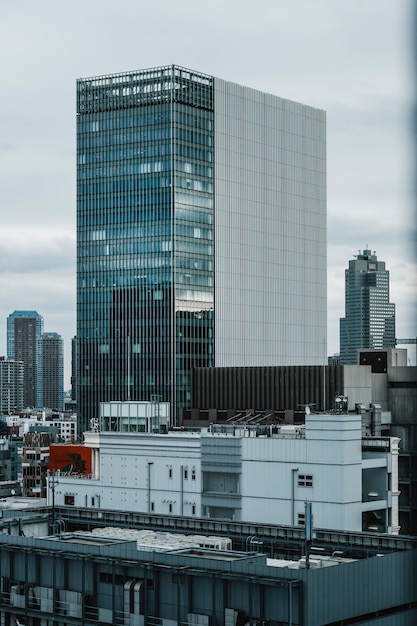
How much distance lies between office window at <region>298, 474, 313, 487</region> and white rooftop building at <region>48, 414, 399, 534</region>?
5cm

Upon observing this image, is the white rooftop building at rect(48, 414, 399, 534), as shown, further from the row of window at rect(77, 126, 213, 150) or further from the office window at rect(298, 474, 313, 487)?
the row of window at rect(77, 126, 213, 150)

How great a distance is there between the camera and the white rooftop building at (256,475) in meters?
57.5

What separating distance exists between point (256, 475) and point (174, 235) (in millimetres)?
42619

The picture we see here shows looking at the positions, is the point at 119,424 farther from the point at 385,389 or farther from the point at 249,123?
the point at 249,123

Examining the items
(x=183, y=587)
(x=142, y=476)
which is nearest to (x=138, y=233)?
(x=142, y=476)

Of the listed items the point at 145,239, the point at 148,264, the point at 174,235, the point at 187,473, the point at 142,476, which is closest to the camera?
the point at 187,473

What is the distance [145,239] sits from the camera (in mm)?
101562

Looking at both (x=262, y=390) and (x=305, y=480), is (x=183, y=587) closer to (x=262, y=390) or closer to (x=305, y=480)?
(x=305, y=480)

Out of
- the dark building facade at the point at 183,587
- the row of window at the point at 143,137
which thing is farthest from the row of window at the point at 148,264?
the dark building facade at the point at 183,587

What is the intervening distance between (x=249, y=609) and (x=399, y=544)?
29.5 feet

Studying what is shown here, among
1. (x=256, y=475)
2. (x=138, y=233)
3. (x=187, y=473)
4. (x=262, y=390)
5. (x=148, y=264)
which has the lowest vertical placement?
(x=187, y=473)

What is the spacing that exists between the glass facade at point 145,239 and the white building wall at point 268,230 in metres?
1.84

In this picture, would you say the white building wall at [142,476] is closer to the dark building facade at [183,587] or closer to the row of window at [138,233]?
the dark building facade at [183,587]

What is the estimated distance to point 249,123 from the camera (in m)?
107
